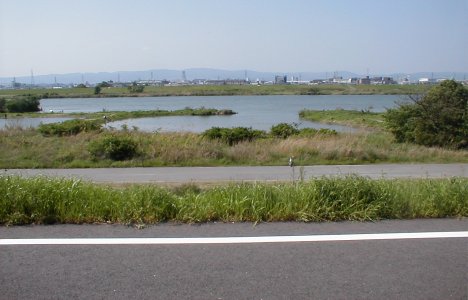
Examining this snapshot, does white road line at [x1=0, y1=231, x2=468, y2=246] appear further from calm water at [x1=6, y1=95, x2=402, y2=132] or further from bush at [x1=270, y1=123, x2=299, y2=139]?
calm water at [x1=6, y1=95, x2=402, y2=132]

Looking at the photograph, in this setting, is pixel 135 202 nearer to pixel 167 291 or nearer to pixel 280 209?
pixel 280 209

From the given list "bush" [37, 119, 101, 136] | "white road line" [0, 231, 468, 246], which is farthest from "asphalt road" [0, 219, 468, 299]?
"bush" [37, 119, 101, 136]

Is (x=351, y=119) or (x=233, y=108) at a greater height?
(x=233, y=108)

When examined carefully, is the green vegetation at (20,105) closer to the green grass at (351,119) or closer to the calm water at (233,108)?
the calm water at (233,108)

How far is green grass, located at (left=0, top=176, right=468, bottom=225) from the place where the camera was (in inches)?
233

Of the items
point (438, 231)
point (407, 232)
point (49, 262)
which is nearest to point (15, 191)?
point (49, 262)

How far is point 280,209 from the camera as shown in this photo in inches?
238

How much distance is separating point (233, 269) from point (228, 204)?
189 cm

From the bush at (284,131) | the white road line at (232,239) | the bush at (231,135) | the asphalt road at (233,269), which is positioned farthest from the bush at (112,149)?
the white road line at (232,239)

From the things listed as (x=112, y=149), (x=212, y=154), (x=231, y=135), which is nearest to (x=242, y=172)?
(x=212, y=154)

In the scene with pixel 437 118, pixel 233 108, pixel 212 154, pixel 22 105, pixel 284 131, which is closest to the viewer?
pixel 212 154

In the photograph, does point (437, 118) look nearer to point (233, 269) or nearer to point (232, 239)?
point (232, 239)

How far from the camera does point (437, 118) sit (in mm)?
21016

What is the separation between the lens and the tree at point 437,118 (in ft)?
67.0
